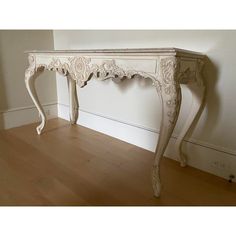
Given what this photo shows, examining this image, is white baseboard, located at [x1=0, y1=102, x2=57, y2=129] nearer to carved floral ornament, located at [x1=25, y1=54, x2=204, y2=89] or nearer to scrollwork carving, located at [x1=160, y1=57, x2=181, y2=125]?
carved floral ornament, located at [x1=25, y1=54, x2=204, y2=89]

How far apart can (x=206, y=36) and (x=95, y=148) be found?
118 cm

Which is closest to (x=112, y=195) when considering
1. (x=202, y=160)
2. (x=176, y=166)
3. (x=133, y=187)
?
(x=133, y=187)

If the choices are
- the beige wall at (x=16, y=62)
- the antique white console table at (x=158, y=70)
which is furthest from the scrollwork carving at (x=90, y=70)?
the beige wall at (x=16, y=62)

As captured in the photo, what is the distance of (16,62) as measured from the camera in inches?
89.7

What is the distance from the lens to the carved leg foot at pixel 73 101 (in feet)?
7.64

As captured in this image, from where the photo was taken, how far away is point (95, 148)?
1838mm

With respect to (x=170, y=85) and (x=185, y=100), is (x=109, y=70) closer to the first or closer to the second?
(x=170, y=85)

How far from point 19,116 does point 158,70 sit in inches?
73.1

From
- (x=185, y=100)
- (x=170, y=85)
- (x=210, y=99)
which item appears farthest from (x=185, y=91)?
(x=170, y=85)

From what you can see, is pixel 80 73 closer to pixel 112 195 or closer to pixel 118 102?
pixel 118 102

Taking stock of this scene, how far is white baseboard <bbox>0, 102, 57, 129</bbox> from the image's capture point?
7.48 ft

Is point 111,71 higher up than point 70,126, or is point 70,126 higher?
point 111,71
